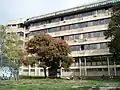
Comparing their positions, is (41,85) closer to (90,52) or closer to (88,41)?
(90,52)

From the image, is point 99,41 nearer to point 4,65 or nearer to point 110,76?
point 110,76

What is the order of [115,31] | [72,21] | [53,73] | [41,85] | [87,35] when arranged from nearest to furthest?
[41,85]
[115,31]
[53,73]
[87,35]
[72,21]

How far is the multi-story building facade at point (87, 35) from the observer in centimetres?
6588

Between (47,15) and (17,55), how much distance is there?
24856mm

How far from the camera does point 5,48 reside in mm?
56375

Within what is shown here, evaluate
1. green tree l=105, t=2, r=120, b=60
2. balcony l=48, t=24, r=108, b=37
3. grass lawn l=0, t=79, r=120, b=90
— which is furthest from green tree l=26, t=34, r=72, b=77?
grass lawn l=0, t=79, r=120, b=90

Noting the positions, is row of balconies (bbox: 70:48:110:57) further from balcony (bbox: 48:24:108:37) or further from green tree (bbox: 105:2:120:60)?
green tree (bbox: 105:2:120:60)

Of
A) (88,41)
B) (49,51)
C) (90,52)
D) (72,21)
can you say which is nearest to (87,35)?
(88,41)

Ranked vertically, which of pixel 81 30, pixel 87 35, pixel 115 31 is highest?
pixel 81 30

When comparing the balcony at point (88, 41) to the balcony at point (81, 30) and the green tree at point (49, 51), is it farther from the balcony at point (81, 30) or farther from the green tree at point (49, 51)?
the green tree at point (49, 51)

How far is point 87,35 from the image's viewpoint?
226 feet

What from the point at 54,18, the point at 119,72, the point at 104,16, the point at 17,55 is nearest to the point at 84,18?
the point at 104,16

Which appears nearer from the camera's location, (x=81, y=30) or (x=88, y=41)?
(x=88, y=41)

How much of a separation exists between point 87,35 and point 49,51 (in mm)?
17664
